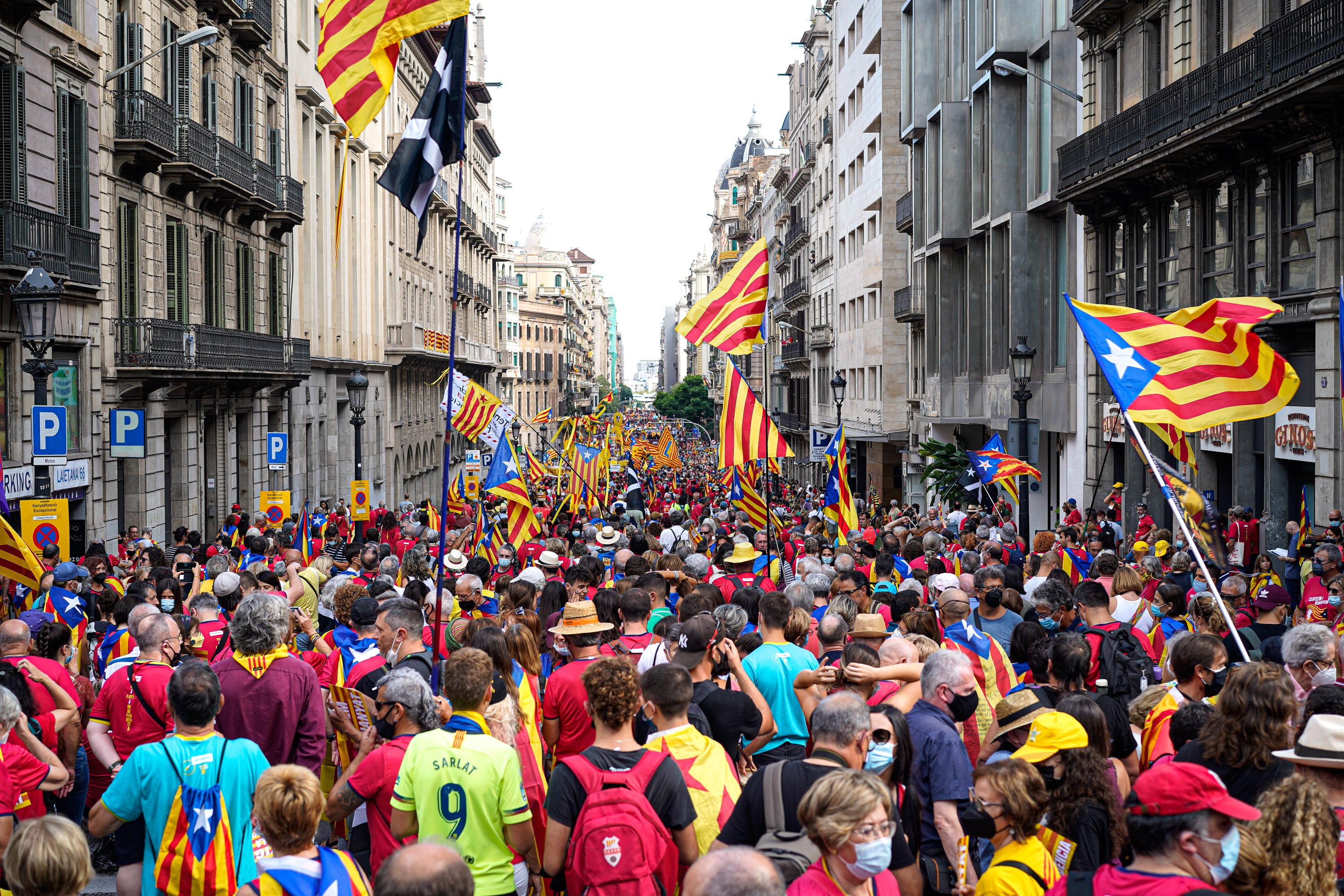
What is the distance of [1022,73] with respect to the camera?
103ft

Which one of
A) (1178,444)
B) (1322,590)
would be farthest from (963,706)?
(1178,444)

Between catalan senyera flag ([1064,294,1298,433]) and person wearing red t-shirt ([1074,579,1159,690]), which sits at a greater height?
catalan senyera flag ([1064,294,1298,433])

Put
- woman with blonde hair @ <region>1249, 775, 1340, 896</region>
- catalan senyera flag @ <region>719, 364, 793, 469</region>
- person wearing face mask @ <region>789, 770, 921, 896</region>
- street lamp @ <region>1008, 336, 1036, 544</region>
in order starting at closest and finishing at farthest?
woman with blonde hair @ <region>1249, 775, 1340, 896</region>, person wearing face mask @ <region>789, 770, 921, 896</region>, catalan senyera flag @ <region>719, 364, 793, 469</region>, street lamp @ <region>1008, 336, 1036, 544</region>

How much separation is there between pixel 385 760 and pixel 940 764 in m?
2.47

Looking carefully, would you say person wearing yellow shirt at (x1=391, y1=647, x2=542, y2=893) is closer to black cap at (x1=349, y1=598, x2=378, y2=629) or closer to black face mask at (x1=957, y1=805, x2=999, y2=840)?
black face mask at (x1=957, y1=805, x2=999, y2=840)

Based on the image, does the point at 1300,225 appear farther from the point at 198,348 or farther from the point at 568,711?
the point at 198,348

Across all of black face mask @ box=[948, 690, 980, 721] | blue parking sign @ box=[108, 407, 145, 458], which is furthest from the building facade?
blue parking sign @ box=[108, 407, 145, 458]

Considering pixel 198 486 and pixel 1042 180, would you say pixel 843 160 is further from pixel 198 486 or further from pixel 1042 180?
pixel 198 486

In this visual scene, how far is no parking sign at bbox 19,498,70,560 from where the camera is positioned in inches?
563

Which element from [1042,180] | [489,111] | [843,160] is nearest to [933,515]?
[1042,180]

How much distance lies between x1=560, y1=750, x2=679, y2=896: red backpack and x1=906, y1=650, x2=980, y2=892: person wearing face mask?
4.27 ft

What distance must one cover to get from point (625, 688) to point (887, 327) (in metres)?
44.9

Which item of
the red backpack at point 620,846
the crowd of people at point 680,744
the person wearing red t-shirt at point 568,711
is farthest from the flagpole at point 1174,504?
the red backpack at point 620,846

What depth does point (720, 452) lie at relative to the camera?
1808cm
